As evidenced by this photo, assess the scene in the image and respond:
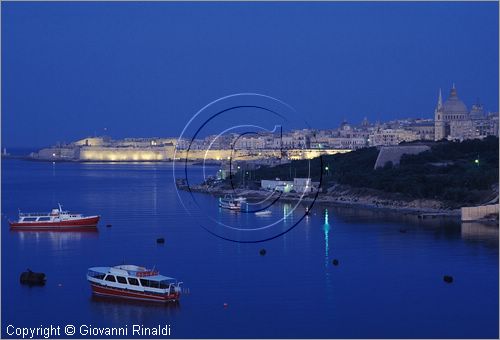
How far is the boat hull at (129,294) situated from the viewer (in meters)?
8.12

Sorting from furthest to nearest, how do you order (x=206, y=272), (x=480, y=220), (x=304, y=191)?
(x=304, y=191) < (x=480, y=220) < (x=206, y=272)

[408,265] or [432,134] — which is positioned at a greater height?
[432,134]

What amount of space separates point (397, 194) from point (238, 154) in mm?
28893

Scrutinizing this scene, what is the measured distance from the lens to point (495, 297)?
8.51 metres

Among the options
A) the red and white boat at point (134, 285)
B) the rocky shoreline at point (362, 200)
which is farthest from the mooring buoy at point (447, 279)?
the rocky shoreline at point (362, 200)

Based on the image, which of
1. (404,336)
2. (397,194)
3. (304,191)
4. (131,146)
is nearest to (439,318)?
(404,336)

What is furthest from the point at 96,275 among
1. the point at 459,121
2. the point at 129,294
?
the point at 459,121

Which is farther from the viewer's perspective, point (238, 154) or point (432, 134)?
point (238, 154)

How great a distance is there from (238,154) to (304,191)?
86.1 ft

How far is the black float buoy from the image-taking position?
8.99 metres

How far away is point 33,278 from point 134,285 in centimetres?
122

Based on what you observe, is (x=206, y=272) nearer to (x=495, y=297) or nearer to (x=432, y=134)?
(x=495, y=297)

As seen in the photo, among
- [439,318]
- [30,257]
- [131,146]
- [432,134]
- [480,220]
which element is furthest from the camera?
[131,146]

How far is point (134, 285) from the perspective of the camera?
324 inches
